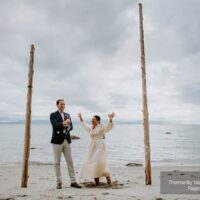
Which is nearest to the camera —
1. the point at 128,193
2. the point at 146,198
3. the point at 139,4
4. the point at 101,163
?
the point at 146,198

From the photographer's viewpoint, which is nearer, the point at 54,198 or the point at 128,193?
the point at 54,198

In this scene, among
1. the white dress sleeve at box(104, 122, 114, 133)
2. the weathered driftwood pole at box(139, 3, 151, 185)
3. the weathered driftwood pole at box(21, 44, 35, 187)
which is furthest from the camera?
the weathered driftwood pole at box(139, 3, 151, 185)

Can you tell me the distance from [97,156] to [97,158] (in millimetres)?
64

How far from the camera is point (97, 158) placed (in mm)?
10195

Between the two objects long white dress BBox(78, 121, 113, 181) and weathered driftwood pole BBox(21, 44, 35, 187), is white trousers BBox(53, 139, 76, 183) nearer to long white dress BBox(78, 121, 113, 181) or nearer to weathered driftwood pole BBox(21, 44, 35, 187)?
long white dress BBox(78, 121, 113, 181)

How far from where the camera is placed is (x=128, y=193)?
859 cm

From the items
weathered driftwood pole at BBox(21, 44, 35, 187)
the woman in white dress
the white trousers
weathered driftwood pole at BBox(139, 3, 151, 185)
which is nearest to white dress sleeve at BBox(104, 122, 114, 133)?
the woman in white dress

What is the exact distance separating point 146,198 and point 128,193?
2.53 ft

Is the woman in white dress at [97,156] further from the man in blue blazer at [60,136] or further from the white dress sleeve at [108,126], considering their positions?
the man in blue blazer at [60,136]

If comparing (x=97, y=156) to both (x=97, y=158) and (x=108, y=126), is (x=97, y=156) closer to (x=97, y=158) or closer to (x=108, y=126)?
(x=97, y=158)

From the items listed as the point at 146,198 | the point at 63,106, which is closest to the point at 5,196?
the point at 63,106

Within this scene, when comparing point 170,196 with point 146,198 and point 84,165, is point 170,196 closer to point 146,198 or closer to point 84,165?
point 146,198

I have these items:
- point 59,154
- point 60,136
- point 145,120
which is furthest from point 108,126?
point 59,154

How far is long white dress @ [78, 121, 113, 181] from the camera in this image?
10109 millimetres
